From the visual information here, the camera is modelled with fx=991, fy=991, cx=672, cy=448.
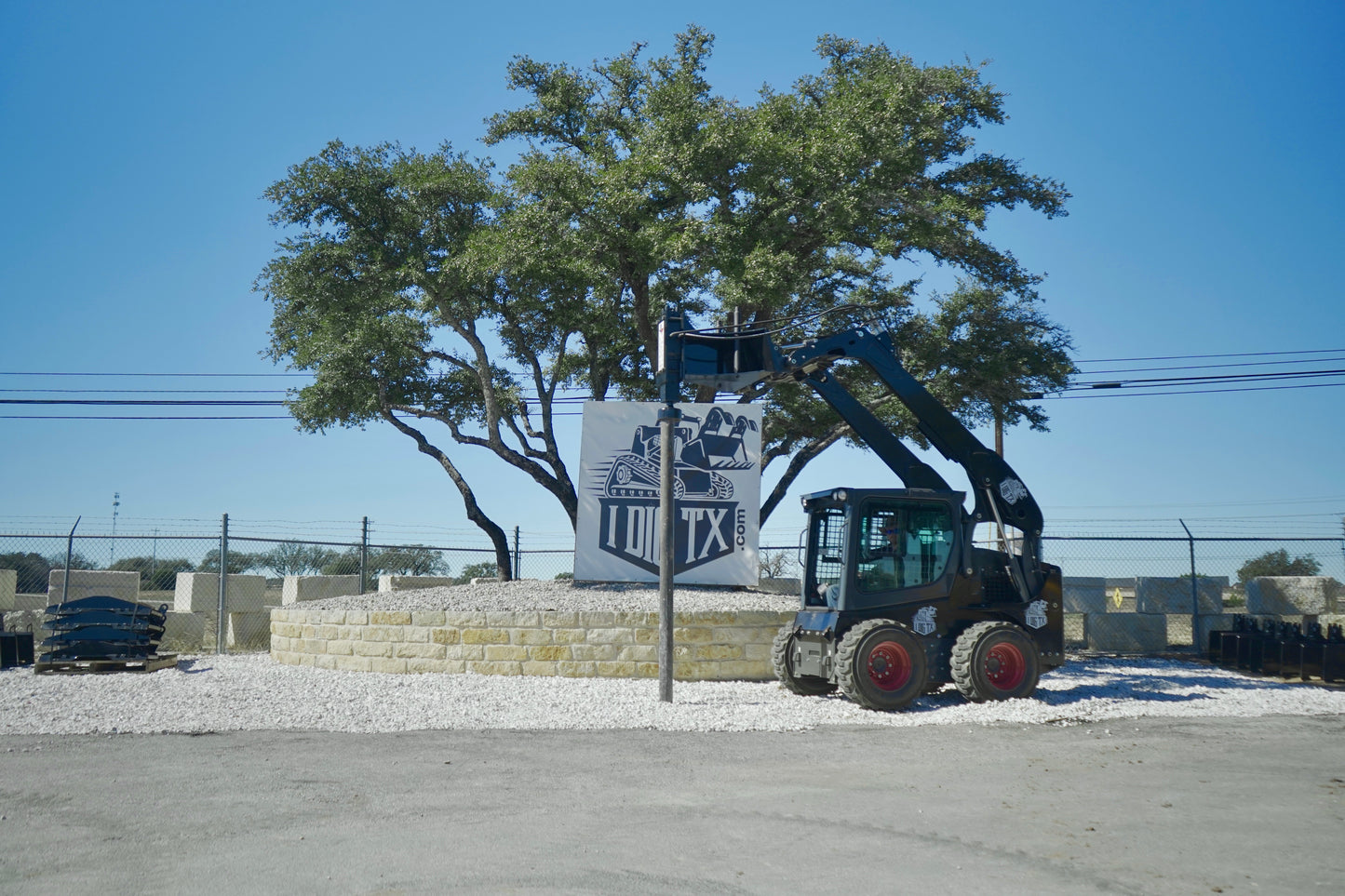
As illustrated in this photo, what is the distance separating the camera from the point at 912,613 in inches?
461

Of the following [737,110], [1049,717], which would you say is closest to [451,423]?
[737,110]

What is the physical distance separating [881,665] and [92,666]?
1073cm

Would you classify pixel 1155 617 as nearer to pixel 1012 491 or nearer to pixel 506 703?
pixel 1012 491

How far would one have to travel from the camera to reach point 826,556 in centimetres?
1231

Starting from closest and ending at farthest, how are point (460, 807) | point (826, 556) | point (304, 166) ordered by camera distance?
point (460, 807)
point (826, 556)
point (304, 166)

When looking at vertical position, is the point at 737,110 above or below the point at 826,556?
above

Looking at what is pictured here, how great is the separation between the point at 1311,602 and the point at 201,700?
19550mm

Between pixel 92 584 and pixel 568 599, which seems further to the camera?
pixel 92 584

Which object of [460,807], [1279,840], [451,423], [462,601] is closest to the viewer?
[1279,840]

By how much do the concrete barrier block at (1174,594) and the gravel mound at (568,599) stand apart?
28.4ft

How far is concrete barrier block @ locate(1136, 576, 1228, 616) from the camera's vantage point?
19484mm

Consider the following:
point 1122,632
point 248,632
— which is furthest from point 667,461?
point 1122,632

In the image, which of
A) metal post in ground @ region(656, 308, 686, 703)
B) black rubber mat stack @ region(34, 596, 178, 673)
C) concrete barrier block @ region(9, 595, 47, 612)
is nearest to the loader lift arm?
metal post in ground @ region(656, 308, 686, 703)

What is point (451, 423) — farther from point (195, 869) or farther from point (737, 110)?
point (195, 869)
